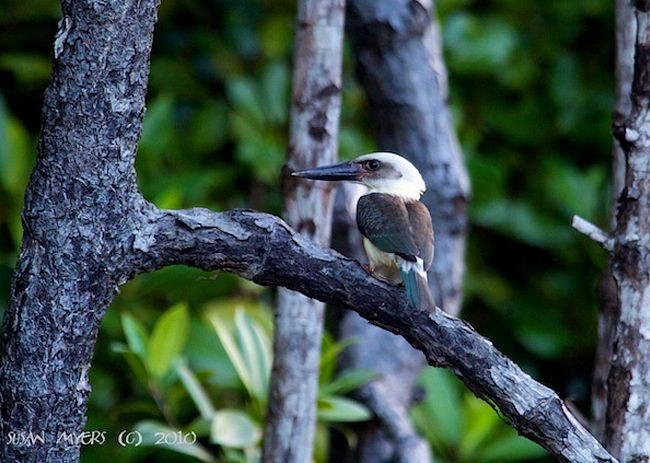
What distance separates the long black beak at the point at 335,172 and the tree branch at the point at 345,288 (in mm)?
473

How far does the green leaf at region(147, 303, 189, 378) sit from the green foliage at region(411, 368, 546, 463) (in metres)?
0.89

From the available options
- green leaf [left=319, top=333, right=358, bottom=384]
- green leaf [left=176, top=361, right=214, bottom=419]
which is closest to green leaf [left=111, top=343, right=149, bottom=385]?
green leaf [left=176, top=361, right=214, bottom=419]

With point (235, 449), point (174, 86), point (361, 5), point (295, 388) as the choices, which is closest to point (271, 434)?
point (295, 388)

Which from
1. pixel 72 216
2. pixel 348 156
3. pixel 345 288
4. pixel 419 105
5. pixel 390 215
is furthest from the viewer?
pixel 348 156

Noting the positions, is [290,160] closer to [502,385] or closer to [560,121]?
[502,385]

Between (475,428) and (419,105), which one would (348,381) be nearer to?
(475,428)

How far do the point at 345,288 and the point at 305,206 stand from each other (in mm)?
707

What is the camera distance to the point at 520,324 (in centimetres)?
461

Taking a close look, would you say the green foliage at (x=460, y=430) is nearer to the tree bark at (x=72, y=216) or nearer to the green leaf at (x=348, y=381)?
the green leaf at (x=348, y=381)

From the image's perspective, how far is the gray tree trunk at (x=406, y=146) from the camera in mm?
3404

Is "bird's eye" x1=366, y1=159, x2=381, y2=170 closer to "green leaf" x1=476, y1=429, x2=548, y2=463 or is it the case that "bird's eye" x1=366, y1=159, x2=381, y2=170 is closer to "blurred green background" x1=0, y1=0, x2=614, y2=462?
"blurred green background" x1=0, y1=0, x2=614, y2=462

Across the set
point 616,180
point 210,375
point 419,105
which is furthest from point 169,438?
point 616,180

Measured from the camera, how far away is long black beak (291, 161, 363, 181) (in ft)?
8.47

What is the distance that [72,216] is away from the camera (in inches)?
77.8
